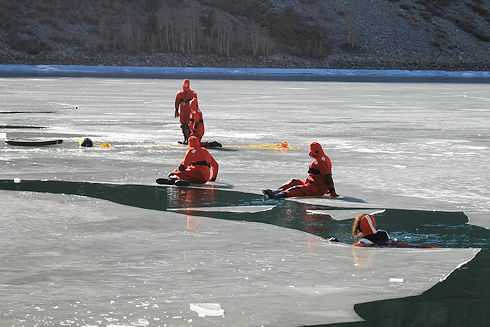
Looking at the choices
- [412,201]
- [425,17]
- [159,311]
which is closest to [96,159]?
[412,201]

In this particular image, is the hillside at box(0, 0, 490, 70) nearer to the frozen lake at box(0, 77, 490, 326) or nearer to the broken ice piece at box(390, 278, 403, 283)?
the frozen lake at box(0, 77, 490, 326)

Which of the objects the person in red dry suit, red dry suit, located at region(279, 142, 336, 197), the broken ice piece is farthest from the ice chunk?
the person in red dry suit

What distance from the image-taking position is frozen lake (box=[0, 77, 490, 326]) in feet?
22.6

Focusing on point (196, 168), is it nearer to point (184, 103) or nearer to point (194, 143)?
point (194, 143)

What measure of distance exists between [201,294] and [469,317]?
78.0 inches

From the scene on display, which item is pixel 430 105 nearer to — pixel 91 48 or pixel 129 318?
pixel 129 318

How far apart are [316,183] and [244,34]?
7814 centimetres

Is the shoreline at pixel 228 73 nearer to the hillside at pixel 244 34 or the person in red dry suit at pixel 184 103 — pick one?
the hillside at pixel 244 34

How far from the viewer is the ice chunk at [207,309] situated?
262 inches

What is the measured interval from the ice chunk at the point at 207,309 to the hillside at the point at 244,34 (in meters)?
73.9

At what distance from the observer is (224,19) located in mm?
91688

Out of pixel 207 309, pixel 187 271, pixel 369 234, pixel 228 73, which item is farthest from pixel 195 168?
pixel 228 73

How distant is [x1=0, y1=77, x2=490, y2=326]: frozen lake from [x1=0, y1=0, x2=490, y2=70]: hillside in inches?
2412

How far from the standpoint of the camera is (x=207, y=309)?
267 inches
